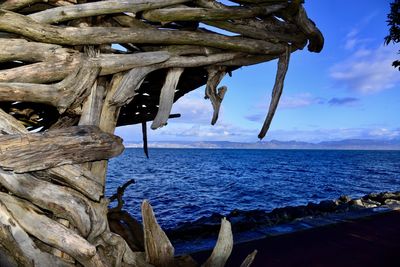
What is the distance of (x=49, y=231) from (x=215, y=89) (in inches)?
78.1

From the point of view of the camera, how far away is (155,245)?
9.11 feet

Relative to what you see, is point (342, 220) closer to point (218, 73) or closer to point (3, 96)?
point (218, 73)

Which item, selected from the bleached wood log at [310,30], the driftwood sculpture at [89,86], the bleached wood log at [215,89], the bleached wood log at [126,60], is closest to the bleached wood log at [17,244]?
the driftwood sculpture at [89,86]

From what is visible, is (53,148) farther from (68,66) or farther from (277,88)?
(277,88)

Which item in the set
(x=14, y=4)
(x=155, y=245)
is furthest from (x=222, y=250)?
(x=14, y=4)

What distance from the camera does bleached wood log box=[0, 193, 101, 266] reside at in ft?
7.38

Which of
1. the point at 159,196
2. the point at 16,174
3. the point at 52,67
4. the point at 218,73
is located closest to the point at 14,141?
the point at 16,174

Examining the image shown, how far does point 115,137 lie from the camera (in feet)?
8.79

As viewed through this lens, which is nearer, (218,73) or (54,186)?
(54,186)

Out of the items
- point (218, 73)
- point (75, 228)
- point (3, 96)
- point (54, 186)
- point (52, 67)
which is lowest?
point (75, 228)

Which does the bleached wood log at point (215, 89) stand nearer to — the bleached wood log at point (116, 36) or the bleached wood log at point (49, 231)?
the bleached wood log at point (116, 36)

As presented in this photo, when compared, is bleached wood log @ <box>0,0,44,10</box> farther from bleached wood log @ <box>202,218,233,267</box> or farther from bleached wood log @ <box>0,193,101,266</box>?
bleached wood log @ <box>202,218,233,267</box>

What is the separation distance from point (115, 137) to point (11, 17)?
1157 mm

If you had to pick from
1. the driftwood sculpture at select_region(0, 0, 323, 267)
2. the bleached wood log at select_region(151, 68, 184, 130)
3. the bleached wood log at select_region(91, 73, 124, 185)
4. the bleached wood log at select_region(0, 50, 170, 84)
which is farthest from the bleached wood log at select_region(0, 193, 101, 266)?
the bleached wood log at select_region(151, 68, 184, 130)
